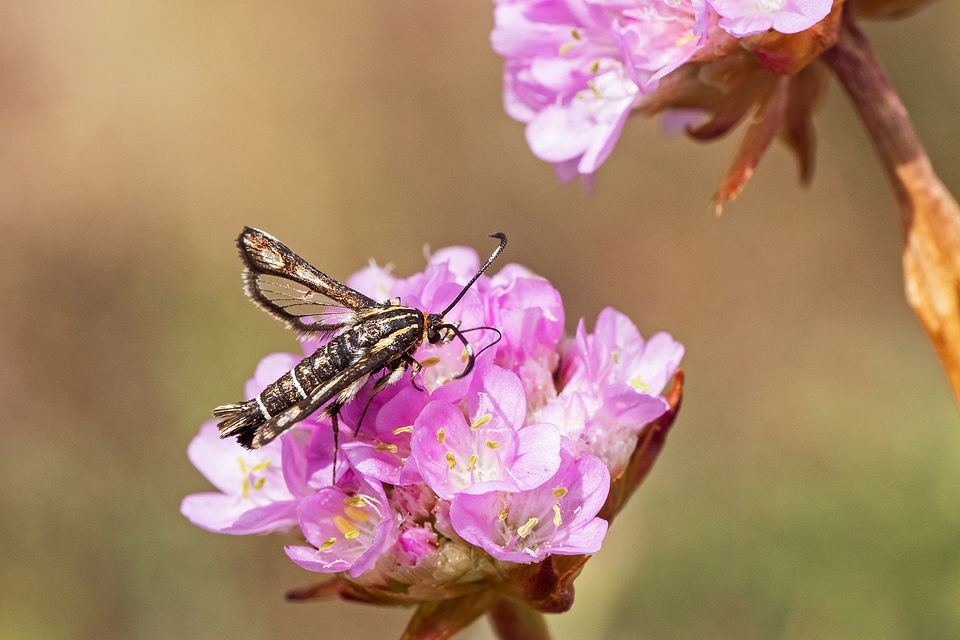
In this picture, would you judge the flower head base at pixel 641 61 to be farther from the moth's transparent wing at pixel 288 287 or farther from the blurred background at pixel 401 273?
the blurred background at pixel 401 273

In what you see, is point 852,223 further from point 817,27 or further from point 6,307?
point 6,307

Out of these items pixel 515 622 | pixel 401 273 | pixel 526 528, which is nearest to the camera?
pixel 526 528

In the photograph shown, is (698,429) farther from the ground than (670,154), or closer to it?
closer to it

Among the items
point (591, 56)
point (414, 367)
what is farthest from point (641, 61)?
point (414, 367)

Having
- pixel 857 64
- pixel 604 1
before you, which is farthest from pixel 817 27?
pixel 604 1

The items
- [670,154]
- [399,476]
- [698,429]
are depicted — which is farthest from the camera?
[670,154]

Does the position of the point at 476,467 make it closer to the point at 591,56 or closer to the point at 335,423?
the point at 335,423

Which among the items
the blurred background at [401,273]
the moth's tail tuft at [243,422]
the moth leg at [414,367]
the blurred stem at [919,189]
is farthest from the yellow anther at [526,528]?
the blurred background at [401,273]
